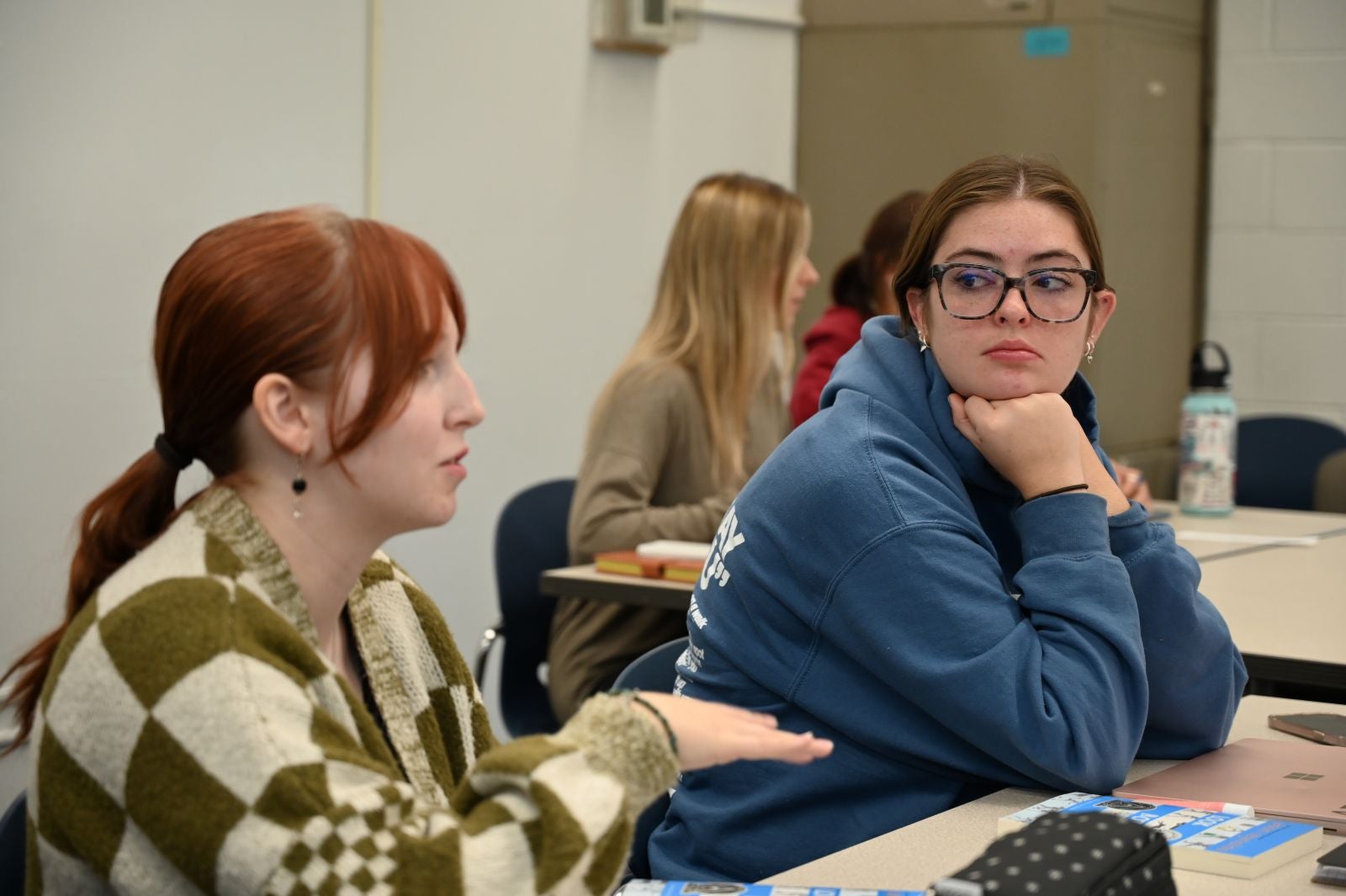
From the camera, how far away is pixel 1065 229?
165 centimetres

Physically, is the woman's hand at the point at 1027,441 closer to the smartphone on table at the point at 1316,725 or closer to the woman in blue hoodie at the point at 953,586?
the woman in blue hoodie at the point at 953,586

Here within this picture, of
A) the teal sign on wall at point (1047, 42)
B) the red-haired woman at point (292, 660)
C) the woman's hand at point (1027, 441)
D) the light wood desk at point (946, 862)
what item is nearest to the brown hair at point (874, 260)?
the teal sign on wall at point (1047, 42)

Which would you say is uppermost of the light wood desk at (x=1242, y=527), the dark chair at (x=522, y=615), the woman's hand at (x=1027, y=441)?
the woman's hand at (x=1027, y=441)

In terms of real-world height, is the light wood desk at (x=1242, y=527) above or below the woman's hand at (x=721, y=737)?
below

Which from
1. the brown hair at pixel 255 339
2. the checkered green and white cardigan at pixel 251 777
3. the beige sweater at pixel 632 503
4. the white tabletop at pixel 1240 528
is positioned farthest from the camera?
the white tabletop at pixel 1240 528

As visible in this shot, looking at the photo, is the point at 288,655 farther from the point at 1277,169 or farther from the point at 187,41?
A: the point at 1277,169

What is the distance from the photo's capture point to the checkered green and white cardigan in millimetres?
1003

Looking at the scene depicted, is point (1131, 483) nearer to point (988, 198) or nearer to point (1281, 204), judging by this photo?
point (988, 198)

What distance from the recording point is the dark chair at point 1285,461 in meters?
4.36

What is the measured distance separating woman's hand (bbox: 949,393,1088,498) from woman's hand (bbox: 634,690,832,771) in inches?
20.9

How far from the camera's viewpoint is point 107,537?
3.86ft

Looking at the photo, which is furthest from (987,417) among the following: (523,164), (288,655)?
(523,164)

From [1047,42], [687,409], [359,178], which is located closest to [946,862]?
[687,409]

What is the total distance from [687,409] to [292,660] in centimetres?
200
